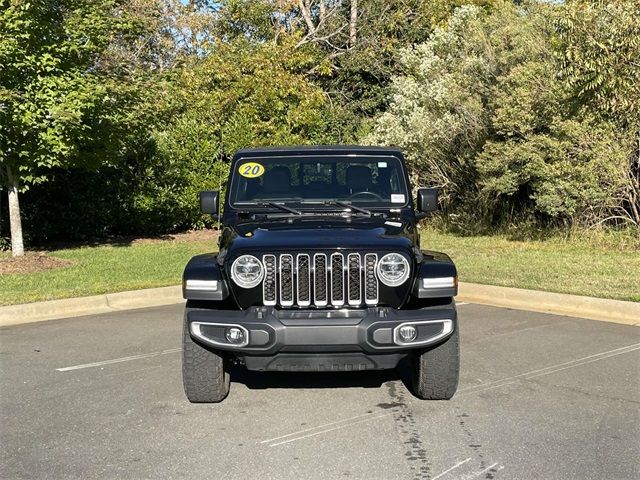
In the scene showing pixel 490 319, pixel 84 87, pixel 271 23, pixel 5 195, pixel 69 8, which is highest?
pixel 271 23

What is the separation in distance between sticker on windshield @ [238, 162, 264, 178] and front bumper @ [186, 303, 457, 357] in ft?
5.92

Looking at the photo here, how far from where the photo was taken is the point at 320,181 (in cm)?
638

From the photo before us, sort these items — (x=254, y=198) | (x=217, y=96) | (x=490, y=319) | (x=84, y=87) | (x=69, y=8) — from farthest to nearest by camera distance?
(x=217, y=96), (x=69, y=8), (x=84, y=87), (x=490, y=319), (x=254, y=198)

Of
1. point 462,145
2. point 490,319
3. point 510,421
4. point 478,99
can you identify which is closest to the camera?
point 510,421

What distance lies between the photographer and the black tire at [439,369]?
520 cm

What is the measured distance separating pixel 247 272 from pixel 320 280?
49 cm

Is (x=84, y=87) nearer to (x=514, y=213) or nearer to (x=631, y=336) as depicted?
(x=631, y=336)

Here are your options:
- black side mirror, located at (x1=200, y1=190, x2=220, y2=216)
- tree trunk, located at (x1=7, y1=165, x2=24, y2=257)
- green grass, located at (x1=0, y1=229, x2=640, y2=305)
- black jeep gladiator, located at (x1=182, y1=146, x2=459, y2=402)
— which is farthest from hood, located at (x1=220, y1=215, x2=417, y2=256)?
tree trunk, located at (x1=7, y1=165, x2=24, y2=257)

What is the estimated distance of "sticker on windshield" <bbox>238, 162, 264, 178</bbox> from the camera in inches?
255

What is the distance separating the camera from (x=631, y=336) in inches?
301

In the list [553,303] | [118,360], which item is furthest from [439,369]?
[553,303]

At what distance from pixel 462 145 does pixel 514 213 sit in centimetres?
215

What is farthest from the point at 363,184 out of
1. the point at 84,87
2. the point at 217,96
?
the point at 217,96

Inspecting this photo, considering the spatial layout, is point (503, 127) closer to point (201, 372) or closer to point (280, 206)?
point (280, 206)
